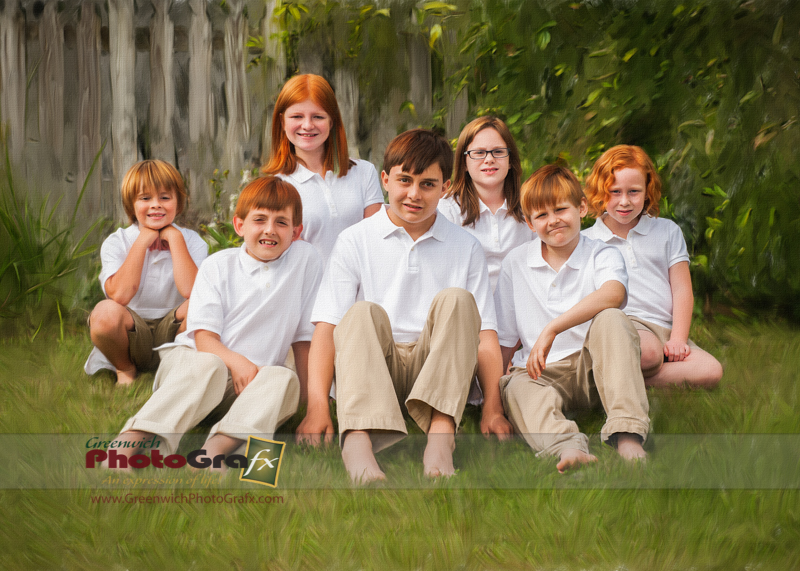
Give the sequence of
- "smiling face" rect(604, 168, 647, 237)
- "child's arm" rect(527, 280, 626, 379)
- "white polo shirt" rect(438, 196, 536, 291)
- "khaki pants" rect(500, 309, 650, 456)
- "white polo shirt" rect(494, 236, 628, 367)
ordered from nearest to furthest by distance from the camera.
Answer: "khaki pants" rect(500, 309, 650, 456) → "child's arm" rect(527, 280, 626, 379) → "white polo shirt" rect(494, 236, 628, 367) → "smiling face" rect(604, 168, 647, 237) → "white polo shirt" rect(438, 196, 536, 291)

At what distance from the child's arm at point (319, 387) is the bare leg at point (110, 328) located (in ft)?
2.50

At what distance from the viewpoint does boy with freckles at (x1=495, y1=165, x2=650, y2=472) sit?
5.79 ft

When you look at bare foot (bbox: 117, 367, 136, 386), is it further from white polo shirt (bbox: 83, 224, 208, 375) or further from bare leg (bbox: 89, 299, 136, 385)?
white polo shirt (bbox: 83, 224, 208, 375)

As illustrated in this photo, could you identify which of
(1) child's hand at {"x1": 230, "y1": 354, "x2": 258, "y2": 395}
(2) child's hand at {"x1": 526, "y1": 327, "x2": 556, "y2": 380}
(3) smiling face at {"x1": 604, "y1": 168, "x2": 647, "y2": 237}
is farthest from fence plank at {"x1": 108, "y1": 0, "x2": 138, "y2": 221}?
(3) smiling face at {"x1": 604, "y1": 168, "x2": 647, "y2": 237}

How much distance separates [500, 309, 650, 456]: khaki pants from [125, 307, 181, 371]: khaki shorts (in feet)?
3.75

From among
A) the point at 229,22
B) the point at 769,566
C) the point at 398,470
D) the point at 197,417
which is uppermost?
the point at 229,22

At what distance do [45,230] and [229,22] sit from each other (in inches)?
37.5

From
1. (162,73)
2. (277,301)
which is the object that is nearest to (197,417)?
(277,301)

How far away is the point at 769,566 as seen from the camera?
1399 mm

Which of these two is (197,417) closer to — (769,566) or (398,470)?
(398,470)

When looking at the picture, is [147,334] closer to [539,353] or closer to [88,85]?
[88,85]

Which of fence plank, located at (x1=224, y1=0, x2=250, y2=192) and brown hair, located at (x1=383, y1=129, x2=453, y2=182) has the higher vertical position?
fence plank, located at (x1=224, y1=0, x2=250, y2=192)

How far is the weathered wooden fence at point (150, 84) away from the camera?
7.06 feet

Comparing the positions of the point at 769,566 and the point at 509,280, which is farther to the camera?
the point at 509,280
